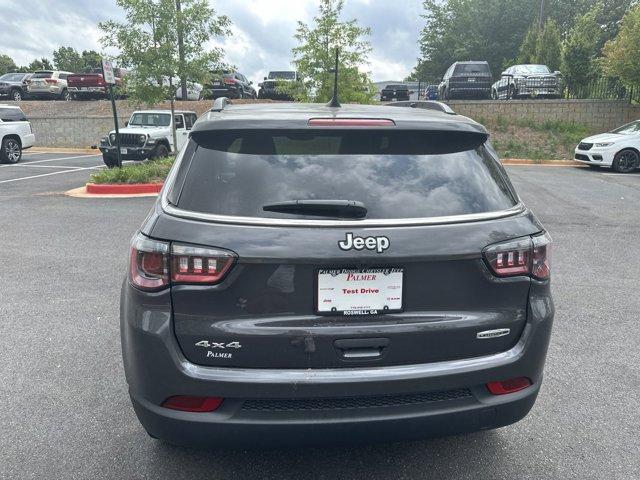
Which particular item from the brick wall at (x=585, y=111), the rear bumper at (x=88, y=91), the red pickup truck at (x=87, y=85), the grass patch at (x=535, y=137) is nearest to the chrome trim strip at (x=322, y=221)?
the grass patch at (x=535, y=137)

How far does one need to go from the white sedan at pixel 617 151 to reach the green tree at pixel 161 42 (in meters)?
11.8

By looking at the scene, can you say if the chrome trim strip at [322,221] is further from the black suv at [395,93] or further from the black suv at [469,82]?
the black suv at [395,93]

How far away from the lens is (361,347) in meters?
2.14

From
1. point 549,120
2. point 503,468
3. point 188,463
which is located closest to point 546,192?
point 503,468

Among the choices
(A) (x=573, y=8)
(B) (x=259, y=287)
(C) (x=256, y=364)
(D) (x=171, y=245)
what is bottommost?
(C) (x=256, y=364)

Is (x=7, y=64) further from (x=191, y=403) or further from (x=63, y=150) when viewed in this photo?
(x=191, y=403)

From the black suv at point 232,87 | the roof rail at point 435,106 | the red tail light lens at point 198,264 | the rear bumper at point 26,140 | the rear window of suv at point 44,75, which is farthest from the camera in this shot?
the rear window of suv at point 44,75

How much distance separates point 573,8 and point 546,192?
5105 cm

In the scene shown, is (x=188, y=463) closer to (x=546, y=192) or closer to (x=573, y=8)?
(x=546, y=192)

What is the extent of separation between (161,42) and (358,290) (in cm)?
1462

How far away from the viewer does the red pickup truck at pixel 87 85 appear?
30.7 meters

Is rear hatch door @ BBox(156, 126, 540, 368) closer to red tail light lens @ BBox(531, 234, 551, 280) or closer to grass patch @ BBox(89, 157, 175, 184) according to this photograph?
red tail light lens @ BBox(531, 234, 551, 280)

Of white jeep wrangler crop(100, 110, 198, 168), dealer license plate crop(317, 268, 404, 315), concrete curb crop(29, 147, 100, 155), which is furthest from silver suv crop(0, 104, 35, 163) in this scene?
dealer license plate crop(317, 268, 404, 315)

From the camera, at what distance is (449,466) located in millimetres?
2701
